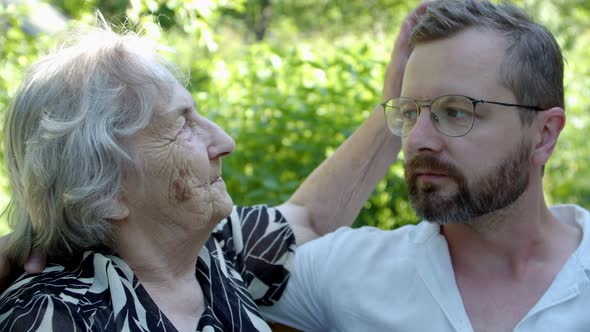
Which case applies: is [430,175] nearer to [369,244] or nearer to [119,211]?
[369,244]

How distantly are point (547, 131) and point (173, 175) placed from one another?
1200 millimetres

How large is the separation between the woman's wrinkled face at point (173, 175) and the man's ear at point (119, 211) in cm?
2

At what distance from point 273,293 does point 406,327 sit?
0.48 m

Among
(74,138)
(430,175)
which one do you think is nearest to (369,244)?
(430,175)

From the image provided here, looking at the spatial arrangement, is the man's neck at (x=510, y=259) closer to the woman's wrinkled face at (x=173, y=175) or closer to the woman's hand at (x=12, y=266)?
the woman's wrinkled face at (x=173, y=175)

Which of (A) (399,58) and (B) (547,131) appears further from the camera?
(A) (399,58)

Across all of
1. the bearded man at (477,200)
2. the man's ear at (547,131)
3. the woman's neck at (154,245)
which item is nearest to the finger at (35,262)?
the woman's neck at (154,245)

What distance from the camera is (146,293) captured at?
191cm

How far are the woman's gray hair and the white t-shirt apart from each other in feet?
2.61

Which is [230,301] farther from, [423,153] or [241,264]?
[423,153]

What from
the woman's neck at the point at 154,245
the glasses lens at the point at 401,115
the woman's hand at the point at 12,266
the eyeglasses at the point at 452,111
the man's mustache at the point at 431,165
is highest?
the eyeglasses at the point at 452,111

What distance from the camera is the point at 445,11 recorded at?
2.19 metres

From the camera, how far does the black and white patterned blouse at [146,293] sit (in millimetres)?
1717

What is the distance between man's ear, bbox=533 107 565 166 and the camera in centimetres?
218
